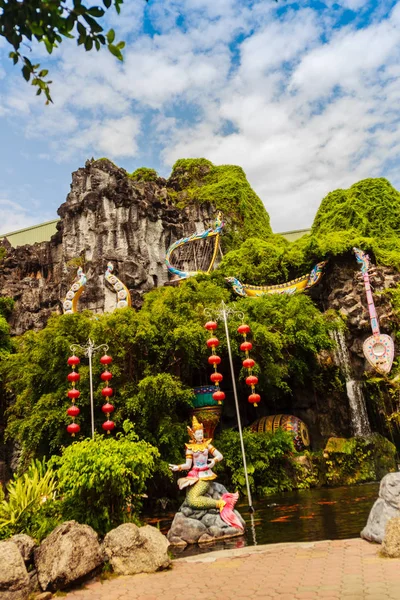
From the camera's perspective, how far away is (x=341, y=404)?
17.8 metres

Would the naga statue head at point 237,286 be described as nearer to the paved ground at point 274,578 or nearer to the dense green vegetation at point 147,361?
the dense green vegetation at point 147,361

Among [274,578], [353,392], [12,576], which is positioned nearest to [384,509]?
[274,578]

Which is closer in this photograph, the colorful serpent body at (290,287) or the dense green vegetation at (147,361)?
the dense green vegetation at (147,361)

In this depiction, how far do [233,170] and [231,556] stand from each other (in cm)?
2959

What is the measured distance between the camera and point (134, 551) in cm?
565

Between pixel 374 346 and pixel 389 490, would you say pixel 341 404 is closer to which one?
pixel 374 346

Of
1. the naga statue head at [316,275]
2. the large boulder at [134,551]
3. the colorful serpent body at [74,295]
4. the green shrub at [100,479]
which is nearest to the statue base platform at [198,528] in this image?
the green shrub at [100,479]

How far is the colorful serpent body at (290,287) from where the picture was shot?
758 inches

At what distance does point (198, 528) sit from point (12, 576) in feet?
11.5

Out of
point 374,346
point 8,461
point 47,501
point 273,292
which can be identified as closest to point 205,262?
point 273,292

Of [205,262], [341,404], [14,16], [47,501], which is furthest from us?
[205,262]

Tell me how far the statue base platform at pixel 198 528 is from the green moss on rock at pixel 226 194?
2158 cm

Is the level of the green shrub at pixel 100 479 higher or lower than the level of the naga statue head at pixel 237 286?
lower

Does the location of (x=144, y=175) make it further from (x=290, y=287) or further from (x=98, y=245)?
(x=290, y=287)
